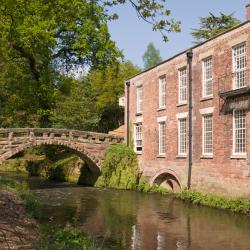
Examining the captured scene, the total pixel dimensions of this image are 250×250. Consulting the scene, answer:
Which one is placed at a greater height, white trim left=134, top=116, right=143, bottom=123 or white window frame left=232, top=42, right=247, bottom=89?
white window frame left=232, top=42, right=247, bottom=89

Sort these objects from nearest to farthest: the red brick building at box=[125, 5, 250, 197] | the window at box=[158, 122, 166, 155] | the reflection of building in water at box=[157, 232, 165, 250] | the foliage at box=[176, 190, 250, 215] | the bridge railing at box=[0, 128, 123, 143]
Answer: the reflection of building in water at box=[157, 232, 165, 250], the foliage at box=[176, 190, 250, 215], the red brick building at box=[125, 5, 250, 197], the window at box=[158, 122, 166, 155], the bridge railing at box=[0, 128, 123, 143]

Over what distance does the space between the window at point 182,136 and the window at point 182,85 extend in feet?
3.67

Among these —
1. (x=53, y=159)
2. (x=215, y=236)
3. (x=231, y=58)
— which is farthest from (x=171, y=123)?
(x=53, y=159)

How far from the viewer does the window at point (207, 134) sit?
22000mm

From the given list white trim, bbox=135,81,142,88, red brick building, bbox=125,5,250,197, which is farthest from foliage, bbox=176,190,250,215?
white trim, bbox=135,81,142,88

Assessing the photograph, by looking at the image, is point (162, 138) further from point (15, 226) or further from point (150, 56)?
point (150, 56)

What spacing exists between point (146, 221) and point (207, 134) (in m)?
7.00

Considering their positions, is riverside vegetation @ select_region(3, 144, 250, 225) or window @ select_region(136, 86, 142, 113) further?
window @ select_region(136, 86, 142, 113)

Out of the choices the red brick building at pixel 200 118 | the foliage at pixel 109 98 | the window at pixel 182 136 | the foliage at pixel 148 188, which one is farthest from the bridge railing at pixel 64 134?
the foliage at pixel 109 98

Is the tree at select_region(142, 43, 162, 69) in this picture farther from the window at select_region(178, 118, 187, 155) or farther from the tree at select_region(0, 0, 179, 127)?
the window at select_region(178, 118, 187, 155)

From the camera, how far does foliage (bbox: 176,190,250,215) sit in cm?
1841

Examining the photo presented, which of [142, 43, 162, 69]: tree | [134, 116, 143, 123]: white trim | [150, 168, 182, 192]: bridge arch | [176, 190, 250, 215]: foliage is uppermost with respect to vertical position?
[142, 43, 162, 69]: tree

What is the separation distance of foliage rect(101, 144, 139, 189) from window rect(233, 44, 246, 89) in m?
10.4

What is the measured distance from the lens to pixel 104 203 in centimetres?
2233
